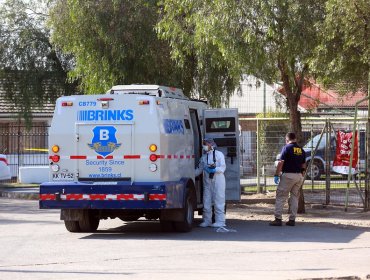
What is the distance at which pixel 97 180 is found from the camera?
1557 centimetres

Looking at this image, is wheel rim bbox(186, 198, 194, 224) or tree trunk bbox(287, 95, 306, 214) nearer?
wheel rim bbox(186, 198, 194, 224)

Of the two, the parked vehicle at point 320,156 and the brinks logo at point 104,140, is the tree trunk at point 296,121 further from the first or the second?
the brinks logo at point 104,140

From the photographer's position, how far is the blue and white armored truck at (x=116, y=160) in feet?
50.1

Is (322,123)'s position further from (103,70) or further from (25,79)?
(25,79)

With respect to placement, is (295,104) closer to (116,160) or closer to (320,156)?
(116,160)

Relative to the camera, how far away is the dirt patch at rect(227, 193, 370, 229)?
60.0 ft

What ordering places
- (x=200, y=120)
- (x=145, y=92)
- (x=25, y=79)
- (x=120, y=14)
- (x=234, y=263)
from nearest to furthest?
(x=234, y=263)
(x=145, y=92)
(x=200, y=120)
(x=120, y=14)
(x=25, y=79)

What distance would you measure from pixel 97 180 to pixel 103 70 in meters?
7.85

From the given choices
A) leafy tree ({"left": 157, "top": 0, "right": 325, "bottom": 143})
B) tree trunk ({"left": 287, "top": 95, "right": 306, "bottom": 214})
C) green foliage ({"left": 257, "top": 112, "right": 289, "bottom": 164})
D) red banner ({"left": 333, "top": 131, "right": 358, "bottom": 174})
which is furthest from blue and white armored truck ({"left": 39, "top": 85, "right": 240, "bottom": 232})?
green foliage ({"left": 257, "top": 112, "right": 289, "bottom": 164})

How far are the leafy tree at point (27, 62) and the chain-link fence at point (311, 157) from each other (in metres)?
11.3

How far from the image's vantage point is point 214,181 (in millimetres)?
16875

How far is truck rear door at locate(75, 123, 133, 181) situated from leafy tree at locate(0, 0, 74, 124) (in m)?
18.8

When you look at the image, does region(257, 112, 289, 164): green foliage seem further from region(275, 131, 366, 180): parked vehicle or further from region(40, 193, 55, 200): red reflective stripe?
region(40, 193, 55, 200): red reflective stripe

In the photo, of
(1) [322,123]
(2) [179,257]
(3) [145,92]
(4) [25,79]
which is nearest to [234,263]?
(2) [179,257]
